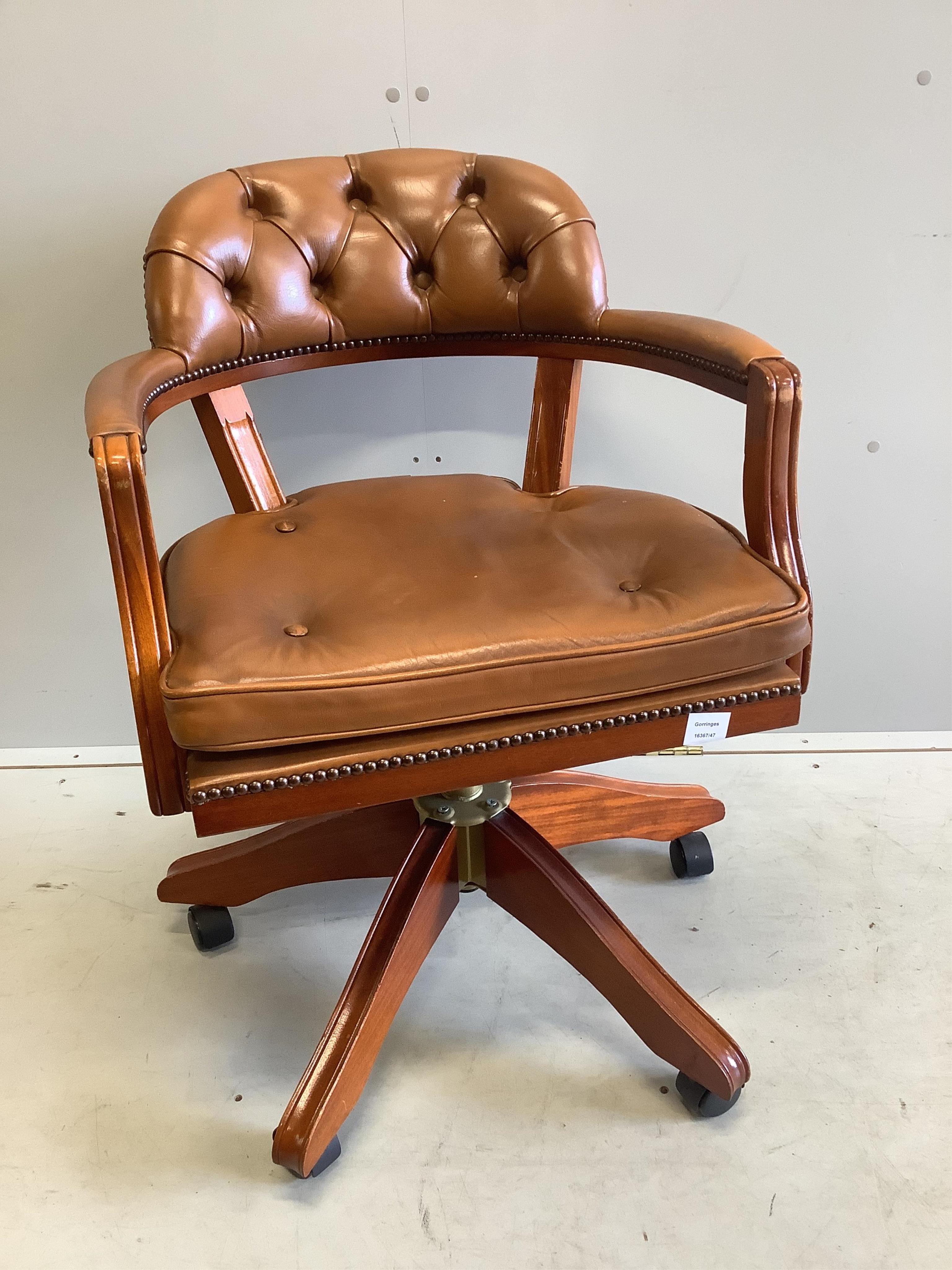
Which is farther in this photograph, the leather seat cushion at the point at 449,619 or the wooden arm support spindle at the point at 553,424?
the wooden arm support spindle at the point at 553,424

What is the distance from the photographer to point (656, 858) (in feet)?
4.34

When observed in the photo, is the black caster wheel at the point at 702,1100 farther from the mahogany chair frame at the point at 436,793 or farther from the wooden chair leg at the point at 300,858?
the wooden chair leg at the point at 300,858

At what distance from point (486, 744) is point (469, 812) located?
0.26 m

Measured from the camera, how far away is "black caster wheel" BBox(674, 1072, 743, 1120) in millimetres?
926

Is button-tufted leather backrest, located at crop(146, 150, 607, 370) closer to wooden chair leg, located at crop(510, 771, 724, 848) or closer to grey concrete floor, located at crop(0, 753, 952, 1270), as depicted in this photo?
wooden chair leg, located at crop(510, 771, 724, 848)

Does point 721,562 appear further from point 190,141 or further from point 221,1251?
point 190,141

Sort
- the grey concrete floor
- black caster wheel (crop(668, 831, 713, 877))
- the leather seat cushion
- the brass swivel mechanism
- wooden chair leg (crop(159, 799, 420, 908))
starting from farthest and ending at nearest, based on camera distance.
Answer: black caster wheel (crop(668, 831, 713, 877)) < wooden chair leg (crop(159, 799, 420, 908)) < the brass swivel mechanism < the grey concrete floor < the leather seat cushion

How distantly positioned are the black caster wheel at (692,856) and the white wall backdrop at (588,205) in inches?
19.2

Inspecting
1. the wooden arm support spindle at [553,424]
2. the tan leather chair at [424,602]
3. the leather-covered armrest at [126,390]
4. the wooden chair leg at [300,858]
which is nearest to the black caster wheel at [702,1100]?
the tan leather chair at [424,602]

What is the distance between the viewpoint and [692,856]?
1260 mm

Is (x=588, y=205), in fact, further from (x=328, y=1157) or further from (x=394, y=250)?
(x=328, y=1157)

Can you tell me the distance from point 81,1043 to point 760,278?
4.21ft

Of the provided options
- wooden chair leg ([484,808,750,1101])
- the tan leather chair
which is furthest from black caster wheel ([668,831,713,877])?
wooden chair leg ([484,808,750,1101])

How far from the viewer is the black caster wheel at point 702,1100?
0.93 meters
